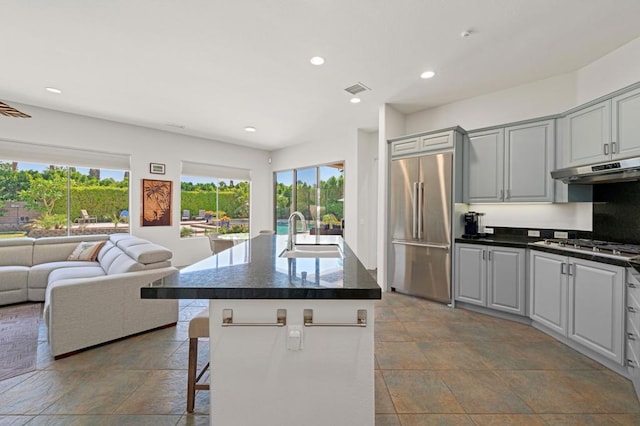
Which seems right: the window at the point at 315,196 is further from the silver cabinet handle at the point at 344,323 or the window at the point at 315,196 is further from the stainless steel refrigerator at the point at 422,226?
the silver cabinet handle at the point at 344,323

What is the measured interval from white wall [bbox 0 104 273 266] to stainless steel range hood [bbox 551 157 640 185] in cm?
596

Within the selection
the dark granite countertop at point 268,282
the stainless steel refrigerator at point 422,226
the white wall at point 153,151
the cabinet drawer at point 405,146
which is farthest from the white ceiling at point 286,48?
the dark granite countertop at point 268,282

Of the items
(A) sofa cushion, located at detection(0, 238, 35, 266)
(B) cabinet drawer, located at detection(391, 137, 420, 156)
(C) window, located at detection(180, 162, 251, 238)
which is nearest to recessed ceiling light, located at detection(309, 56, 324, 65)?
(B) cabinet drawer, located at detection(391, 137, 420, 156)

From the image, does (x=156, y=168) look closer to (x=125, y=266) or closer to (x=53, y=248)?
(x=53, y=248)

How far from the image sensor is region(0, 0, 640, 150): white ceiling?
2.25 m

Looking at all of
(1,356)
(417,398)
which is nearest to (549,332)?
(417,398)

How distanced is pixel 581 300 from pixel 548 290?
1.12 feet

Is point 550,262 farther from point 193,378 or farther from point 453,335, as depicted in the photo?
point 193,378

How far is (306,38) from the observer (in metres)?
2.62

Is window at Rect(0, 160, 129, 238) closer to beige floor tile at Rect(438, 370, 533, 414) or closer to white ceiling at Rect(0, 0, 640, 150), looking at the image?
white ceiling at Rect(0, 0, 640, 150)

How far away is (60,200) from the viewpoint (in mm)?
4824

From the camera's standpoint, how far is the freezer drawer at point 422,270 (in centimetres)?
370

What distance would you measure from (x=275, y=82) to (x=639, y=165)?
356cm

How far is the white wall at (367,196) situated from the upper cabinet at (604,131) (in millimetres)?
3164
